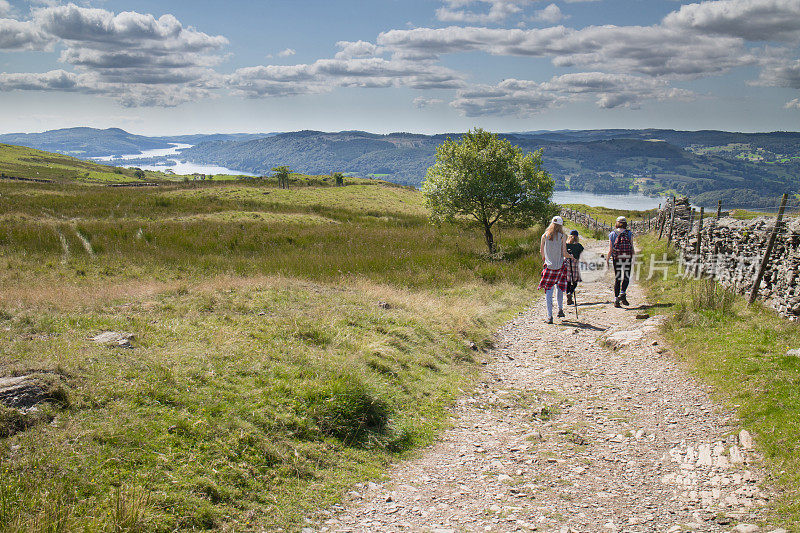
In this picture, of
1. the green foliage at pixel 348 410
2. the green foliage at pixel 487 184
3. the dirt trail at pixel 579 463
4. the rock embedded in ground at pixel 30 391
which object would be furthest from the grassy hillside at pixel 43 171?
the dirt trail at pixel 579 463

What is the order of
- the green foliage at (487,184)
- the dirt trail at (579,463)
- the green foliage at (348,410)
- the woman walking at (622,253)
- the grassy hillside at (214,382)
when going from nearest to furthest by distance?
the grassy hillside at (214,382) < the dirt trail at (579,463) < the green foliage at (348,410) < the woman walking at (622,253) < the green foliage at (487,184)

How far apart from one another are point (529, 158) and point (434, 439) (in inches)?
960

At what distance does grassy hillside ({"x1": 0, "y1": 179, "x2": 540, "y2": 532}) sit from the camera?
4363 mm

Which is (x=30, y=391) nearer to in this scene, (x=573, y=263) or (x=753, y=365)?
(x=753, y=365)

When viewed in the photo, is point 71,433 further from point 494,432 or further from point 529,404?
point 529,404

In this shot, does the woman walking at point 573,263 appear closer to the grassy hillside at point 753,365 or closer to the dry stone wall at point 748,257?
the grassy hillside at point 753,365

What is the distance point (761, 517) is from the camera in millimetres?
4625

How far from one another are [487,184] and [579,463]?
21.9 meters

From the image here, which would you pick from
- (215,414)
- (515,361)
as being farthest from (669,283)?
(215,414)

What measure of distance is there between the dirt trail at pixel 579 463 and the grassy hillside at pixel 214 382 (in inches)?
21.2

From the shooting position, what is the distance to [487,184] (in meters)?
26.5

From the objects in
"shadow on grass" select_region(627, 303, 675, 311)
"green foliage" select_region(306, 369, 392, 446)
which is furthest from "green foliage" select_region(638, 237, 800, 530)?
"green foliage" select_region(306, 369, 392, 446)

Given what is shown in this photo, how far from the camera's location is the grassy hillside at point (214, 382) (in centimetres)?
436

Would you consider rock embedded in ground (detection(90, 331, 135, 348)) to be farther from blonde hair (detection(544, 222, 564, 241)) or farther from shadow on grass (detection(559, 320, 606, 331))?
shadow on grass (detection(559, 320, 606, 331))
